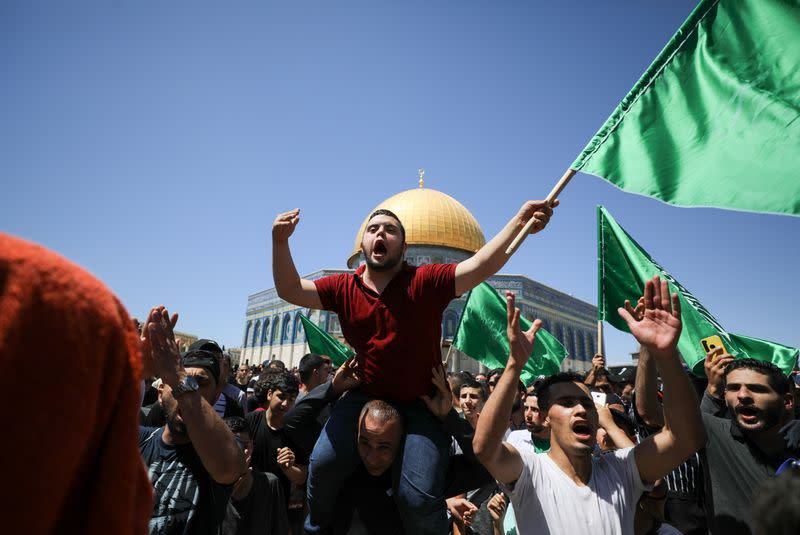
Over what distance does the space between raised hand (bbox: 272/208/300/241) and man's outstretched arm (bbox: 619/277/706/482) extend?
1896mm

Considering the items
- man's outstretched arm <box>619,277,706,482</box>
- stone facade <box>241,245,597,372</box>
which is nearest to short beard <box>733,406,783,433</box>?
man's outstretched arm <box>619,277,706,482</box>

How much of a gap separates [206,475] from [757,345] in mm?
6245

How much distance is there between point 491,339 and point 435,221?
26.7 meters

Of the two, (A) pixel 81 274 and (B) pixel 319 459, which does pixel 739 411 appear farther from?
(A) pixel 81 274

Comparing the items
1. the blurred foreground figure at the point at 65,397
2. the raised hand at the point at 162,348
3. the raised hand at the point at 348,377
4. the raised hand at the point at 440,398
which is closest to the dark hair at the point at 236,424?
the raised hand at the point at 348,377

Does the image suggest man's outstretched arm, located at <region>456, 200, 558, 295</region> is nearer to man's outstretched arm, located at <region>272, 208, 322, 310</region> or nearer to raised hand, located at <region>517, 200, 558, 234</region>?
raised hand, located at <region>517, 200, 558, 234</region>

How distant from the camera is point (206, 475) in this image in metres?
2.71

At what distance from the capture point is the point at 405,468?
246 cm

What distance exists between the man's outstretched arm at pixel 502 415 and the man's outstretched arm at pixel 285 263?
4.00 feet

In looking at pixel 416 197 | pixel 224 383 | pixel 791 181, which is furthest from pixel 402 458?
pixel 416 197

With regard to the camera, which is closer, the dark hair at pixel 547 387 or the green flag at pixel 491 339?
the dark hair at pixel 547 387

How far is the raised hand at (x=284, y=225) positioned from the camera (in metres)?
2.81

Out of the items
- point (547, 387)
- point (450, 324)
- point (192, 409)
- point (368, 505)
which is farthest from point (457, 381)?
point (450, 324)

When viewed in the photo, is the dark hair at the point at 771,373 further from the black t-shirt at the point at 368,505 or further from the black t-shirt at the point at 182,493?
the black t-shirt at the point at 182,493
